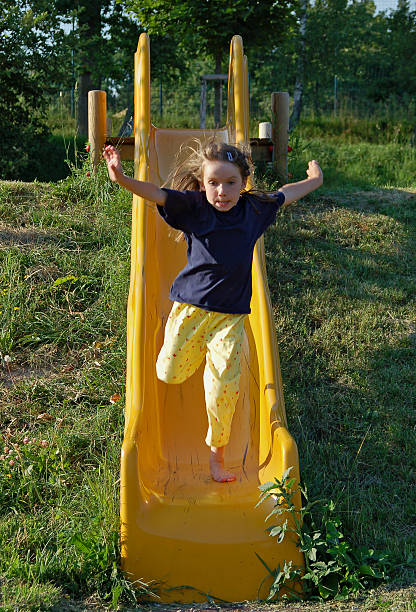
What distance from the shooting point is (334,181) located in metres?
10.2

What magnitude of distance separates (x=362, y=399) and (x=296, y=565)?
1.93 m

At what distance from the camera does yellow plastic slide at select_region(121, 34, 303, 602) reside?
10.2ft

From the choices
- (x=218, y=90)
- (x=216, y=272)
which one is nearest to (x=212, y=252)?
(x=216, y=272)

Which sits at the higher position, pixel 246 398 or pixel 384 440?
pixel 246 398

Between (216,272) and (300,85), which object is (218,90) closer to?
(300,85)

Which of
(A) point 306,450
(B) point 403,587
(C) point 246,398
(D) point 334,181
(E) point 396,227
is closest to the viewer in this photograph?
(B) point 403,587

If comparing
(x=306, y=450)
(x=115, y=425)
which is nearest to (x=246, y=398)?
(x=306, y=450)

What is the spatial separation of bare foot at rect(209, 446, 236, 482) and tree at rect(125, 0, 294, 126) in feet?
23.2

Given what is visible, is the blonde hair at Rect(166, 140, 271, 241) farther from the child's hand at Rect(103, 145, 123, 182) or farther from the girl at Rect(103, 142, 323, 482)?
the child's hand at Rect(103, 145, 123, 182)

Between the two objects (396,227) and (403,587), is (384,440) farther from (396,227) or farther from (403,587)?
(396,227)

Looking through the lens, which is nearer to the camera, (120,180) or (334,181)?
(120,180)

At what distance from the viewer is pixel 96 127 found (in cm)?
714

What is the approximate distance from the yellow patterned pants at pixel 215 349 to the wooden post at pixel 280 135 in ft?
14.5

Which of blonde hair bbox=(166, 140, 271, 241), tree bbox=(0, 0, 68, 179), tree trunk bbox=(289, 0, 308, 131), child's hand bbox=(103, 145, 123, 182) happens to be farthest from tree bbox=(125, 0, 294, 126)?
child's hand bbox=(103, 145, 123, 182)
